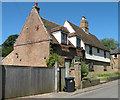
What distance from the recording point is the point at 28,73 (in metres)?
10.2

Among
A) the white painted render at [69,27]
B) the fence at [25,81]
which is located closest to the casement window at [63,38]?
the white painted render at [69,27]

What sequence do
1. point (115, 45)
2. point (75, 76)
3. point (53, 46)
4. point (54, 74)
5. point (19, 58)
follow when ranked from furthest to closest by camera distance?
1. point (115, 45)
2. point (19, 58)
3. point (53, 46)
4. point (75, 76)
5. point (54, 74)

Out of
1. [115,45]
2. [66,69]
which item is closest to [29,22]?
[66,69]

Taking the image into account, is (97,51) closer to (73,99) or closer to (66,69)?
(66,69)

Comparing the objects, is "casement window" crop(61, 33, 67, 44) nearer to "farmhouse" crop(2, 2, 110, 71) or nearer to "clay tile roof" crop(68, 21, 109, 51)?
"farmhouse" crop(2, 2, 110, 71)

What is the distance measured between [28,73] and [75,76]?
16.1 feet

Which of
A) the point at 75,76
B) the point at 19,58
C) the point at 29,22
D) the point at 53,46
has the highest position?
the point at 29,22

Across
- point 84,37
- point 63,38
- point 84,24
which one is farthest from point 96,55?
point 63,38

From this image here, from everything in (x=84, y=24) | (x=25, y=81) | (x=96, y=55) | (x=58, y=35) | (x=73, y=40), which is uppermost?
(x=84, y=24)

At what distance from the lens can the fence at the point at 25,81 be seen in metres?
8.90

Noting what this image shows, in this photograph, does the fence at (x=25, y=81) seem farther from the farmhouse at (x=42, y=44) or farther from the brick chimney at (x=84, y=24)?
the brick chimney at (x=84, y=24)

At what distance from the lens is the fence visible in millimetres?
8898

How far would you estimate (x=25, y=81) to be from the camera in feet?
32.6

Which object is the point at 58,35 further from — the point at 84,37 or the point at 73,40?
the point at 84,37
